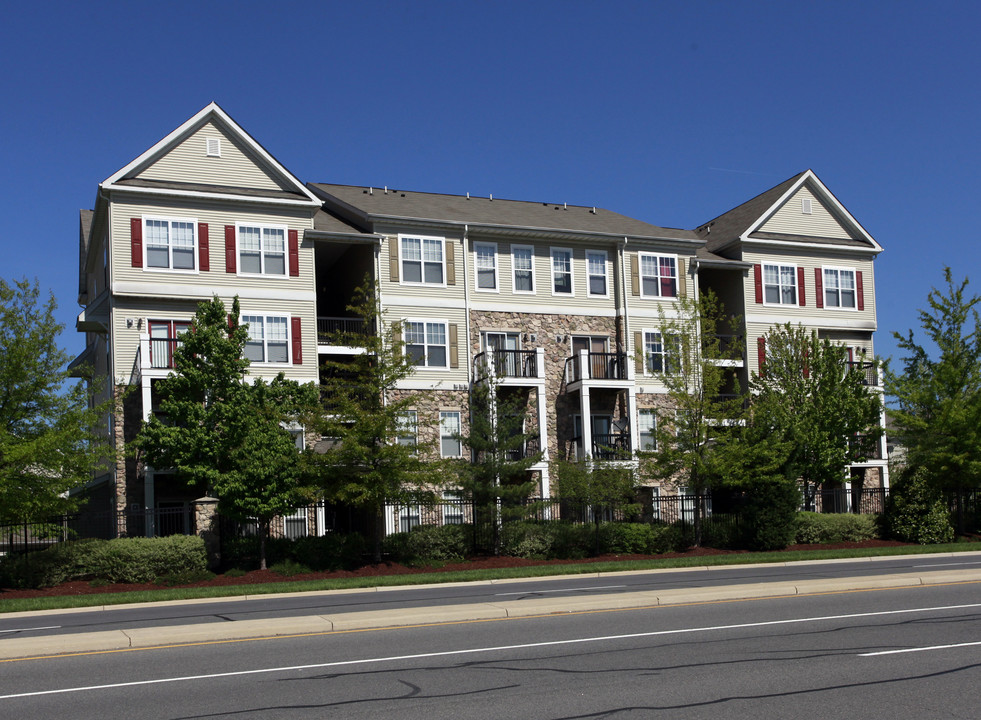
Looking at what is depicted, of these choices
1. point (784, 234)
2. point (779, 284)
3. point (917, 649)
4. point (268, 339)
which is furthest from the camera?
point (784, 234)

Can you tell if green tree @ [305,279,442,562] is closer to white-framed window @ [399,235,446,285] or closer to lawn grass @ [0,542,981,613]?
lawn grass @ [0,542,981,613]

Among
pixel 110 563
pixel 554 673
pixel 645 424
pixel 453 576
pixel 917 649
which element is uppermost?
pixel 645 424

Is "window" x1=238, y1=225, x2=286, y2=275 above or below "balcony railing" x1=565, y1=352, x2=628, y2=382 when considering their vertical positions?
above

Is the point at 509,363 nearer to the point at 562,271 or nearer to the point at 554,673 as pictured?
the point at 562,271

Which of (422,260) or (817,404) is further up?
(422,260)

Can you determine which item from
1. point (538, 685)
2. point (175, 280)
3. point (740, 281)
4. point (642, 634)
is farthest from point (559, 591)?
point (740, 281)

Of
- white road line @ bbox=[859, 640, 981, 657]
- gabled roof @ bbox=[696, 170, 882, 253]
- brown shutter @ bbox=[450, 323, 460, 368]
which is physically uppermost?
gabled roof @ bbox=[696, 170, 882, 253]

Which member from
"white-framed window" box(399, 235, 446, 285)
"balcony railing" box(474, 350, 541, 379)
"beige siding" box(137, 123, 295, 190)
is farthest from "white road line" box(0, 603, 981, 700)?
"beige siding" box(137, 123, 295, 190)

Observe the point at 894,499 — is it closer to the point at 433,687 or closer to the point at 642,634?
the point at 642,634

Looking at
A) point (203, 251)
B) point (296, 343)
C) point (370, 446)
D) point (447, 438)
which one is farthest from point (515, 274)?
point (370, 446)

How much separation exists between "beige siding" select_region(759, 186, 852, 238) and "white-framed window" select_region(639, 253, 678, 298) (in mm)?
4716

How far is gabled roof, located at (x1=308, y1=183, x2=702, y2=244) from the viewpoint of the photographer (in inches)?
1425

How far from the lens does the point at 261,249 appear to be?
3353 cm

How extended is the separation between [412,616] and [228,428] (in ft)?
44.3
